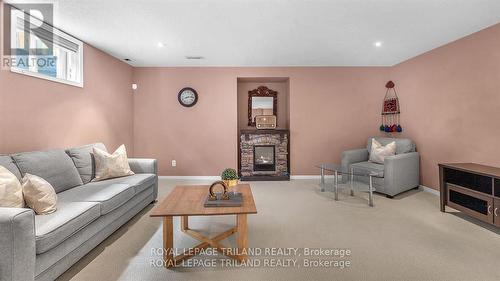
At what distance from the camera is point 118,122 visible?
4520 mm

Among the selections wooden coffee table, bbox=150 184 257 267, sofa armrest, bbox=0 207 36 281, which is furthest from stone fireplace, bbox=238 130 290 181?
sofa armrest, bbox=0 207 36 281

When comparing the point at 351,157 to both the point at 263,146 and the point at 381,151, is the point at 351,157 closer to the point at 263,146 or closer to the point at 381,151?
the point at 381,151

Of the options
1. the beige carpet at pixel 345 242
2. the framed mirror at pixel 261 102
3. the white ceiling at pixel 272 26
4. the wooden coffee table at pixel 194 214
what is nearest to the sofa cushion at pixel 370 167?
the beige carpet at pixel 345 242

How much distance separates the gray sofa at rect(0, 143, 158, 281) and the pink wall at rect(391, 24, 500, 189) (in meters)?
4.62

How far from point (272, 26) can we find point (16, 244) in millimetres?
3178

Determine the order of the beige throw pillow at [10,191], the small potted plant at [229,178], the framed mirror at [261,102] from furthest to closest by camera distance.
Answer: the framed mirror at [261,102], the small potted plant at [229,178], the beige throw pillow at [10,191]

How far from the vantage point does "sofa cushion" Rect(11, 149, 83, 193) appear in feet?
7.25

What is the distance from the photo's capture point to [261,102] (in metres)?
5.43

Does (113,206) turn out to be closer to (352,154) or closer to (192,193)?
(192,193)

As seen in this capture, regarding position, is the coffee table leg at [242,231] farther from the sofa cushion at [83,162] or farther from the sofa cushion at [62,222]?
the sofa cushion at [83,162]

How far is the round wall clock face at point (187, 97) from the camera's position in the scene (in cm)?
501

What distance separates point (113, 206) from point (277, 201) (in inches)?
88.1

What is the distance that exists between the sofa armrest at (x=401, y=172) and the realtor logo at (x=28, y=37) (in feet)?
16.4

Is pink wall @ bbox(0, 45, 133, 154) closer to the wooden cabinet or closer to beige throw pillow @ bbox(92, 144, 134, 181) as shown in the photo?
beige throw pillow @ bbox(92, 144, 134, 181)
